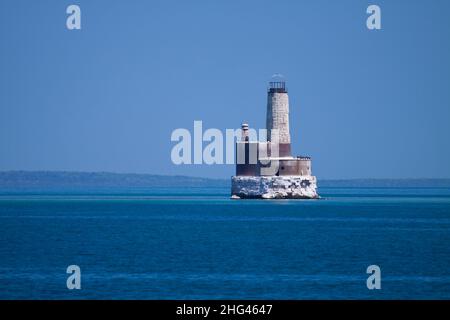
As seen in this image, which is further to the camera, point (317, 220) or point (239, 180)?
point (239, 180)

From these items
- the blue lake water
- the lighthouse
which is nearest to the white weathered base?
the lighthouse

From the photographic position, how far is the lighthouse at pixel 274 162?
259ft

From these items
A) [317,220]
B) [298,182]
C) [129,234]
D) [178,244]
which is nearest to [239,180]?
[298,182]

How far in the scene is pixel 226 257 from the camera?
130 feet

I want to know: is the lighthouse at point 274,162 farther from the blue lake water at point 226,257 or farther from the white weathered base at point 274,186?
the blue lake water at point 226,257

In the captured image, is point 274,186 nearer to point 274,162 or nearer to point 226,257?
point 274,162

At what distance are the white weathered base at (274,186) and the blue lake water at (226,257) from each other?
15.7 meters

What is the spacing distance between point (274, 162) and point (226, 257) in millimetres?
40781

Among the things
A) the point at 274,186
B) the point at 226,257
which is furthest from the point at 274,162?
the point at 226,257

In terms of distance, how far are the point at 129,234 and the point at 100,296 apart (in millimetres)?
23212

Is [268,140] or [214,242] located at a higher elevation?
[268,140]

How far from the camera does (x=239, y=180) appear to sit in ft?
278

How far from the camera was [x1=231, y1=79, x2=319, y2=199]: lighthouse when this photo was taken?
259 feet
